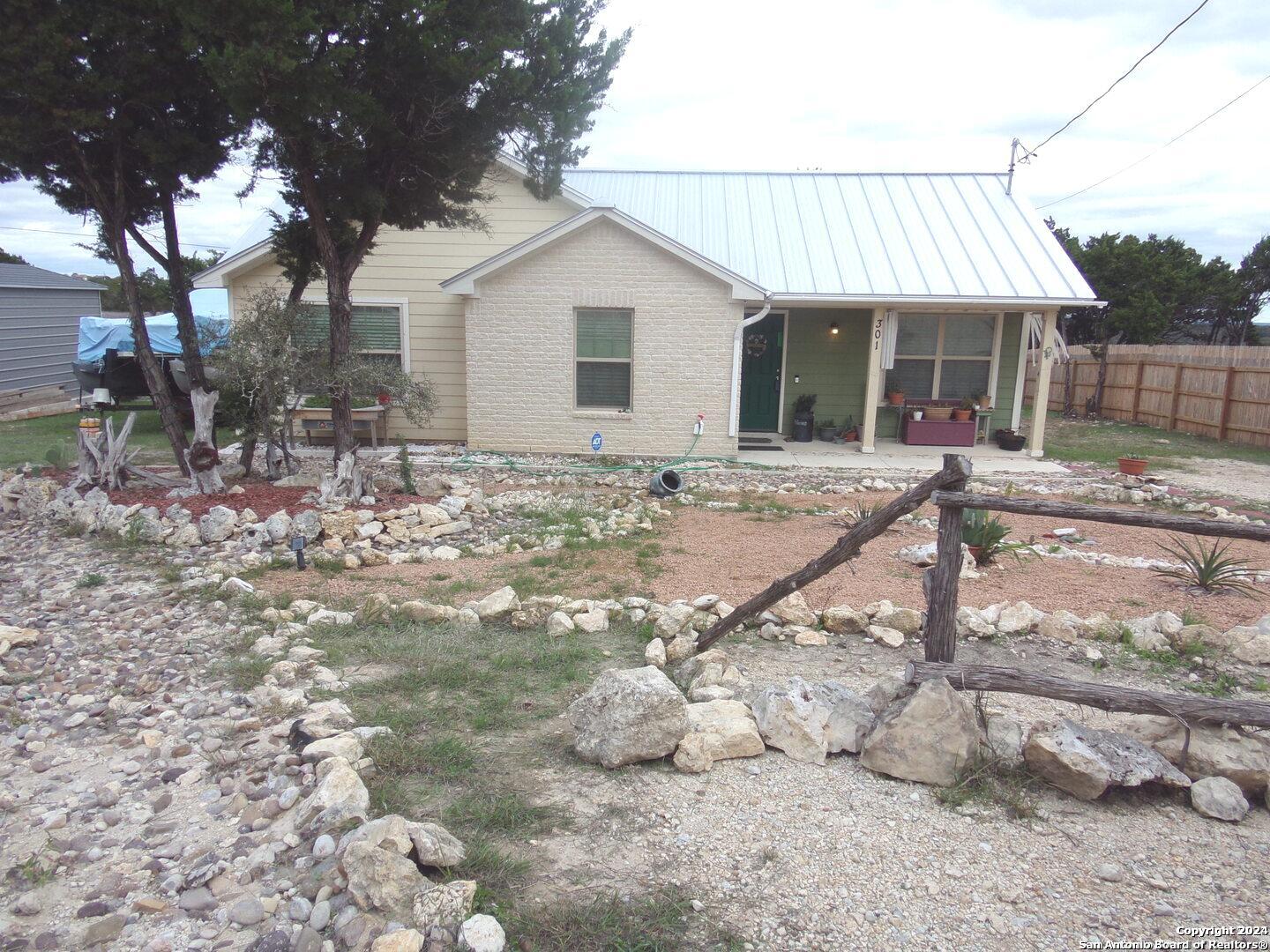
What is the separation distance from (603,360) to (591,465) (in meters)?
1.73

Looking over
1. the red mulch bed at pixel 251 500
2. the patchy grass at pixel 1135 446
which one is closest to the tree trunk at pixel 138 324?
the red mulch bed at pixel 251 500

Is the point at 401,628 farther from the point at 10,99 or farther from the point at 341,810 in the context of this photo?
the point at 10,99

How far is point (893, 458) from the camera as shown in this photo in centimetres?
1288

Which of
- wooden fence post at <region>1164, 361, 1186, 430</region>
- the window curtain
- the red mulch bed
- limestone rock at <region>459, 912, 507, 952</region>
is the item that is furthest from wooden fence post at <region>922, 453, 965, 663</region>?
wooden fence post at <region>1164, 361, 1186, 430</region>

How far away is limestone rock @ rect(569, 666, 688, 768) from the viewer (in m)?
3.57

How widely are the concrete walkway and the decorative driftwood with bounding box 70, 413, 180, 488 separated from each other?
7.98 m

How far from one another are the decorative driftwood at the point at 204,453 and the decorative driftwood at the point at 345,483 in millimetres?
1197

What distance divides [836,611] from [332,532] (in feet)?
15.2

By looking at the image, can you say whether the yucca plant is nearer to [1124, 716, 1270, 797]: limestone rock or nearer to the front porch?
[1124, 716, 1270, 797]: limestone rock

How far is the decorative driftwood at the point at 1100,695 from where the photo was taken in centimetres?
335

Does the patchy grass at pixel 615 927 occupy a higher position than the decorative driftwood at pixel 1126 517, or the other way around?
the decorative driftwood at pixel 1126 517

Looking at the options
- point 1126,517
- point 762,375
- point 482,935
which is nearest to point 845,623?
point 1126,517

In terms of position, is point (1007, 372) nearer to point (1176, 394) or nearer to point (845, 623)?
point (1176, 394)

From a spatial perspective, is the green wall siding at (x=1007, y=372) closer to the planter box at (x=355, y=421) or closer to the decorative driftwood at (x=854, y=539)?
the planter box at (x=355, y=421)
